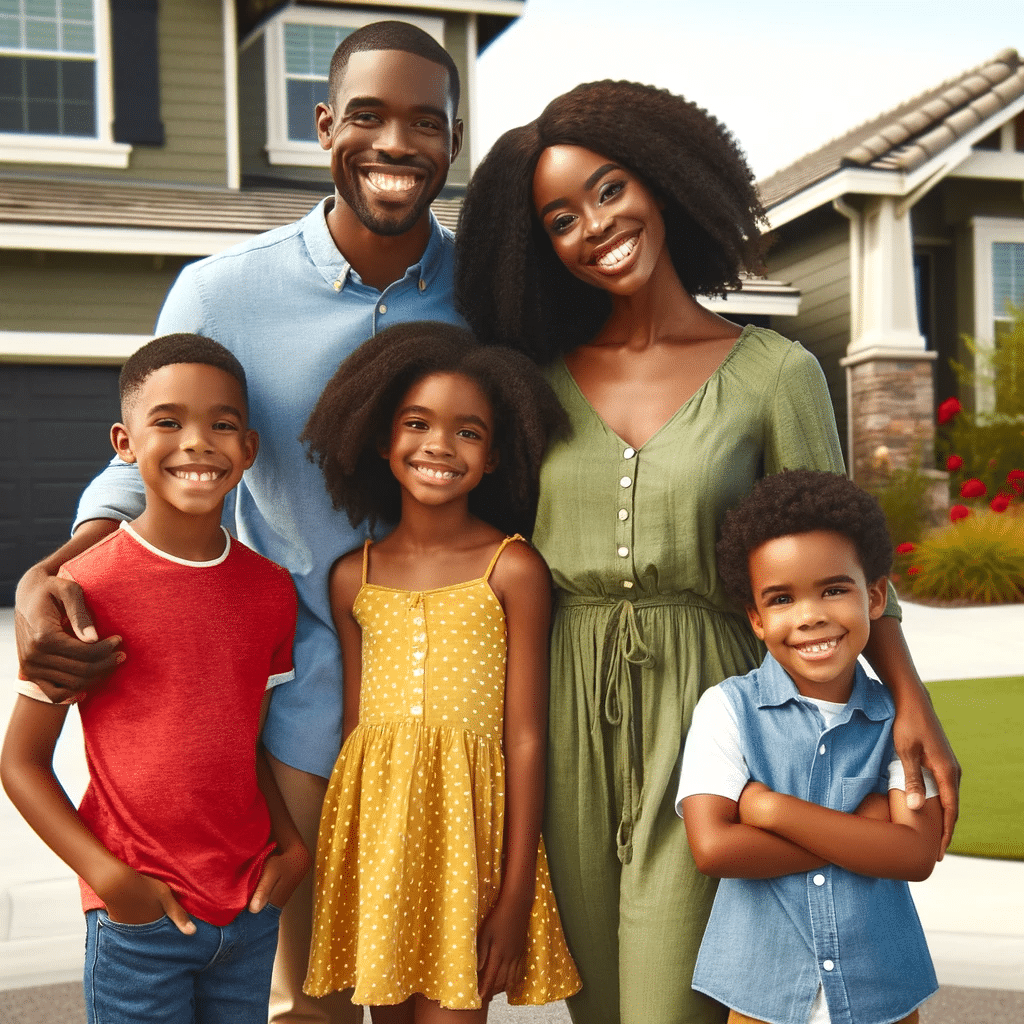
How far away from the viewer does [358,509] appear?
2.43m

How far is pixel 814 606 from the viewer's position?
6.69 feet

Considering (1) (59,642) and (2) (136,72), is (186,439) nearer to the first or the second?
(1) (59,642)

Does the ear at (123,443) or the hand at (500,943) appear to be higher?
the ear at (123,443)

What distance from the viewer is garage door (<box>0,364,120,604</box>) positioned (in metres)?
10.1

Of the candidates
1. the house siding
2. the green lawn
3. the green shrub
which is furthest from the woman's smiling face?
the house siding

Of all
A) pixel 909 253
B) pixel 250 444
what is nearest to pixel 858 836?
pixel 250 444

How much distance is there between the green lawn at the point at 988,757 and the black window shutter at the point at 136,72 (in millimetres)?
8564

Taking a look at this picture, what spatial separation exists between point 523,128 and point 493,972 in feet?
5.15

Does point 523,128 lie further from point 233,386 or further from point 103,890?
point 103,890

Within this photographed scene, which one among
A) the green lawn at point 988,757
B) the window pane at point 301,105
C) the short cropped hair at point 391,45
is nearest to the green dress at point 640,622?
the short cropped hair at point 391,45

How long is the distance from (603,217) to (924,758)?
111 centimetres

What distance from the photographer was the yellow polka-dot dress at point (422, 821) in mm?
2100

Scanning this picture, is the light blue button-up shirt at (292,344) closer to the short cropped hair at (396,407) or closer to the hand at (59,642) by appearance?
the short cropped hair at (396,407)

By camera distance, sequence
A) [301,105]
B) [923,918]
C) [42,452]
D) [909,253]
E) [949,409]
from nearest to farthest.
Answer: [923,918]
[42,452]
[949,409]
[909,253]
[301,105]
